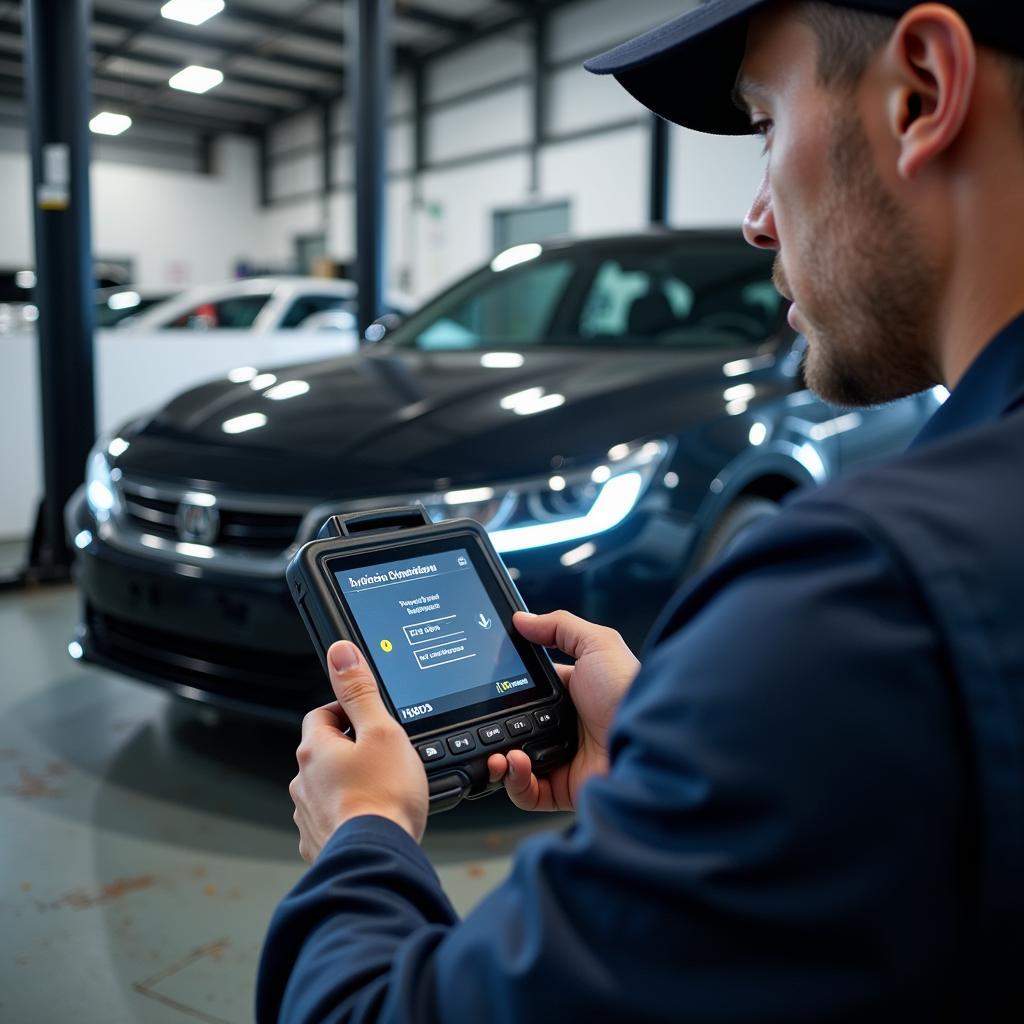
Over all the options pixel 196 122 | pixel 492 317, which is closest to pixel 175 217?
pixel 196 122

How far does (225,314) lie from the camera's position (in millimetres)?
7625

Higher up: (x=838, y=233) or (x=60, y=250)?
(x=838, y=233)

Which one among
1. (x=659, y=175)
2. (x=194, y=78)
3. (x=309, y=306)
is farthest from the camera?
(x=194, y=78)

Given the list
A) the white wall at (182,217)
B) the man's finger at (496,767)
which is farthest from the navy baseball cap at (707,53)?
the white wall at (182,217)

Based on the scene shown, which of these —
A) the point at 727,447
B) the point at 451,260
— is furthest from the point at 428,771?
the point at 451,260

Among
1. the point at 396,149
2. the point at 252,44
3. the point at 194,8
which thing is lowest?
the point at 396,149

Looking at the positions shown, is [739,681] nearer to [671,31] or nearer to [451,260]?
[671,31]

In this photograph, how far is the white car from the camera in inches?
295

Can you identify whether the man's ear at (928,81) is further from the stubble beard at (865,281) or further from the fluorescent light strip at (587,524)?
the fluorescent light strip at (587,524)

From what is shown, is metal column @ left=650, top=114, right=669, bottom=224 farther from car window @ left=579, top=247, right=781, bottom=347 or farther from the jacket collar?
the jacket collar

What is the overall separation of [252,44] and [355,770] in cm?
1292

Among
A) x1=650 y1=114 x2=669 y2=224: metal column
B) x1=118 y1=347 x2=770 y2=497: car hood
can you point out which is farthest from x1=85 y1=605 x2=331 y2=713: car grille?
x1=650 y1=114 x2=669 y2=224: metal column

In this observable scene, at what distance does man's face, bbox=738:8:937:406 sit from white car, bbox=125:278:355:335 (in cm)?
688

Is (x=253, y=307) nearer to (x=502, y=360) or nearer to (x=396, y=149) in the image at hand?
(x=502, y=360)
